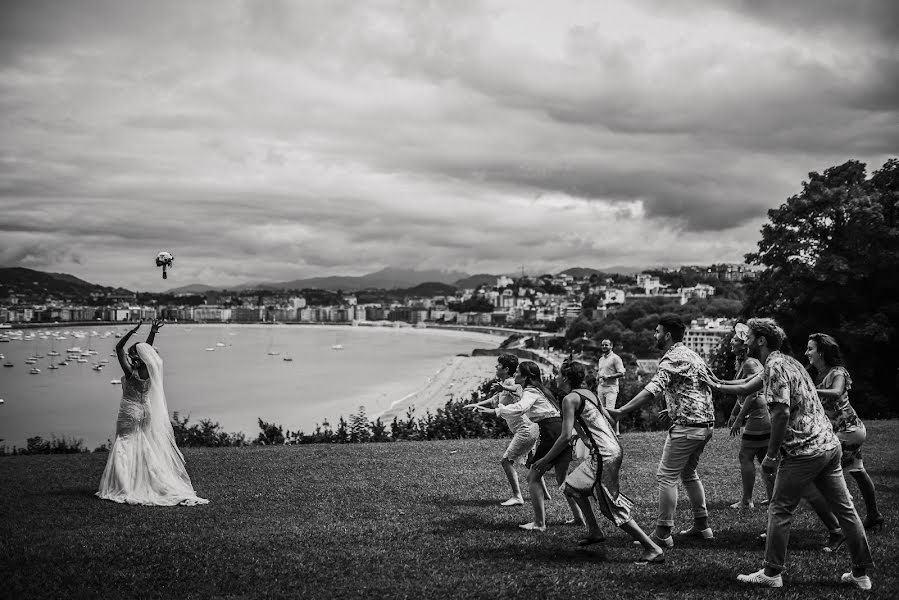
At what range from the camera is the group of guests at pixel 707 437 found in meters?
5.26

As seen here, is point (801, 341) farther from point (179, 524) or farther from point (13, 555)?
point (13, 555)

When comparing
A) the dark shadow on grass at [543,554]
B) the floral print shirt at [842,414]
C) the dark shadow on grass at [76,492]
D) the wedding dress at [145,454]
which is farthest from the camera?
the dark shadow on grass at [76,492]

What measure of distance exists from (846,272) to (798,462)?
21847 millimetres

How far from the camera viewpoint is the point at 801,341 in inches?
993

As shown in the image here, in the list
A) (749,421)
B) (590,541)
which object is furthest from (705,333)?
(590,541)

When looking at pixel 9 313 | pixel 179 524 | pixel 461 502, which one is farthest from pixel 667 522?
pixel 9 313

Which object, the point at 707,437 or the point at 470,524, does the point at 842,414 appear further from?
the point at 470,524

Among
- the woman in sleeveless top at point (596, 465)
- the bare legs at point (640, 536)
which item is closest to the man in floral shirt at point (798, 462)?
the bare legs at point (640, 536)

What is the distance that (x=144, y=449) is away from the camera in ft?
29.6

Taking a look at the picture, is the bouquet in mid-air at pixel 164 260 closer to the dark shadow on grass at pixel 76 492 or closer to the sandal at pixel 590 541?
the dark shadow on grass at pixel 76 492

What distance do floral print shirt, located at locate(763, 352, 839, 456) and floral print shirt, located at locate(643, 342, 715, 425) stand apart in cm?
99

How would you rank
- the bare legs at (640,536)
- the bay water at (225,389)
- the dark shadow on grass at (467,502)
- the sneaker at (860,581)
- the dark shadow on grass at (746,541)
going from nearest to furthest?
the sneaker at (860,581), the bare legs at (640,536), the dark shadow on grass at (746,541), the dark shadow on grass at (467,502), the bay water at (225,389)

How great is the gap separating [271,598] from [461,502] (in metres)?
3.86

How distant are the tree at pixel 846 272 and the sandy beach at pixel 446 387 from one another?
43.8 feet
